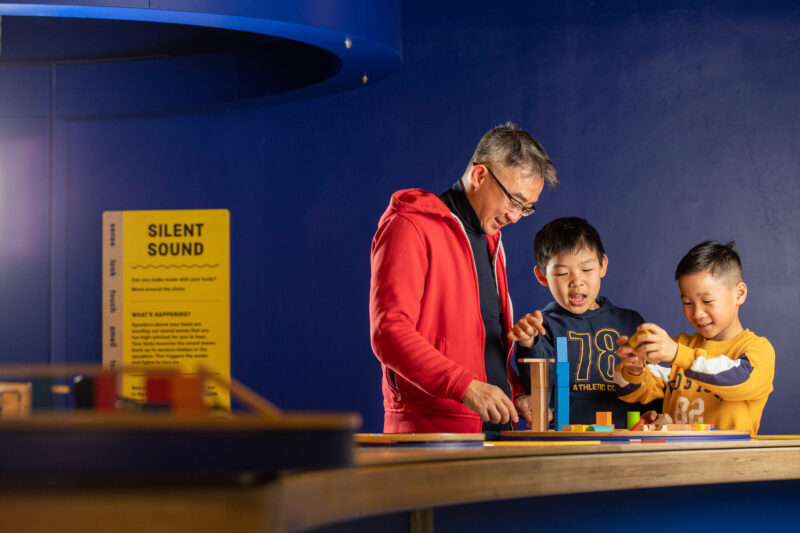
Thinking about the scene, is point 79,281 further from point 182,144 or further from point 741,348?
point 741,348

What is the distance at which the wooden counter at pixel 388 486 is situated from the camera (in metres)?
0.80

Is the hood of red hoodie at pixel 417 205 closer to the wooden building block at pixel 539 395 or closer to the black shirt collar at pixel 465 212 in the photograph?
the black shirt collar at pixel 465 212

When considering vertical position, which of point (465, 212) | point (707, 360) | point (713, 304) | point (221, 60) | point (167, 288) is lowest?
point (707, 360)

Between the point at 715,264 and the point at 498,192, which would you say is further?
the point at 715,264

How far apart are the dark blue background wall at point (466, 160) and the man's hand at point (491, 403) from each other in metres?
1.99

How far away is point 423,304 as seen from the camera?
2.54m

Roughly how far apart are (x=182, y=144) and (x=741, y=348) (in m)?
2.67

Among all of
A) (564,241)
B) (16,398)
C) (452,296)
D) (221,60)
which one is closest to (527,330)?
(452,296)

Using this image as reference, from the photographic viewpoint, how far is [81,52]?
4.48 m

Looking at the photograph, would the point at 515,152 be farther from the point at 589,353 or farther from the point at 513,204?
the point at 589,353

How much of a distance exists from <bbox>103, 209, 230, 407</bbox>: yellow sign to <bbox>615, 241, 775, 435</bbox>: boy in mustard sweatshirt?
213cm

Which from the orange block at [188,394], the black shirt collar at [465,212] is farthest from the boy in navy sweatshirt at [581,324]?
the orange block at [188,394]

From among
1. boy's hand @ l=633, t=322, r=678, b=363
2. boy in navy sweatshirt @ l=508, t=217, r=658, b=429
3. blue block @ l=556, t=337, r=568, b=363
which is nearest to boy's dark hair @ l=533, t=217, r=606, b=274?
boy in navy sweatshirt @ l=508, t=217, r=658, b=429

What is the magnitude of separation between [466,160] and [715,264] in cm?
151
